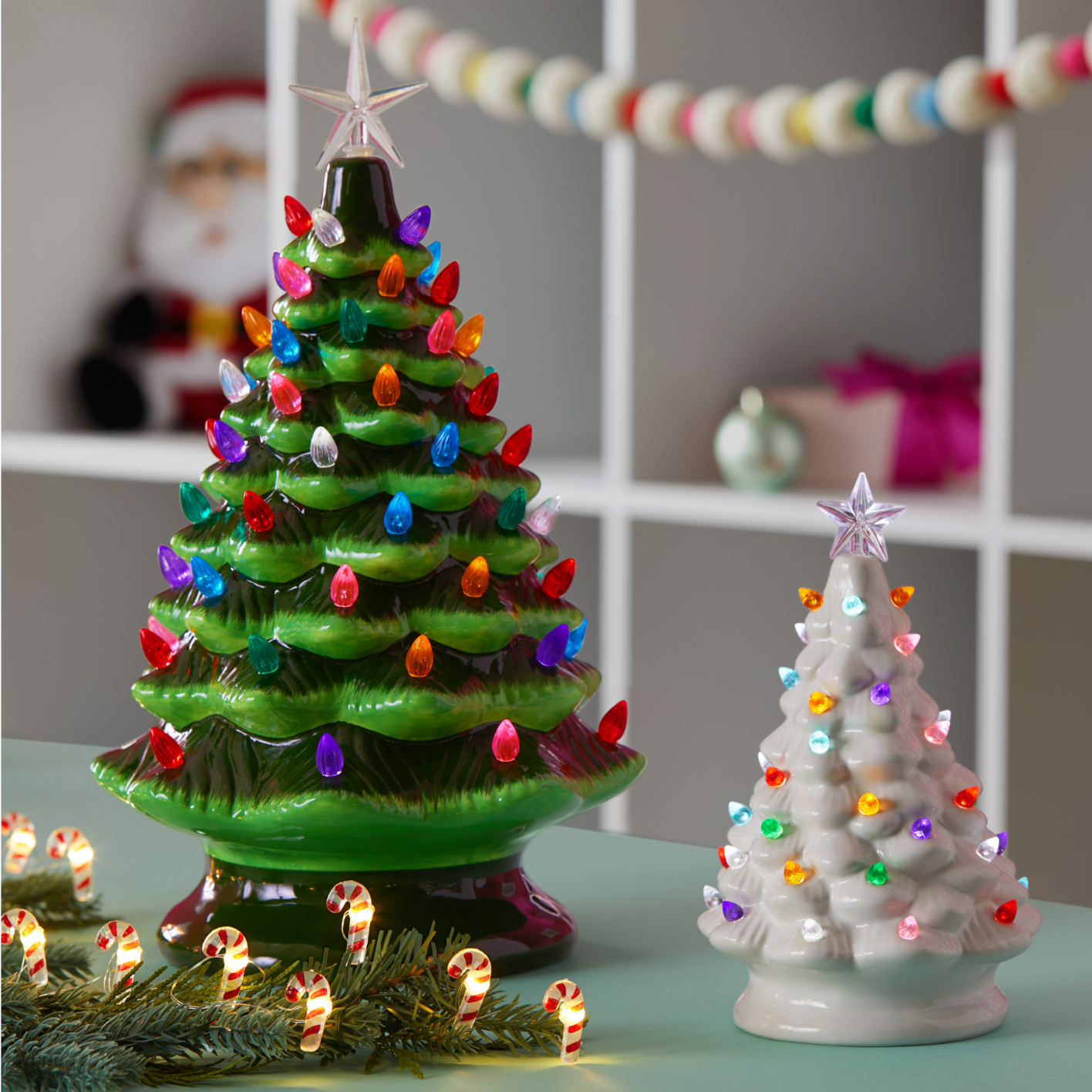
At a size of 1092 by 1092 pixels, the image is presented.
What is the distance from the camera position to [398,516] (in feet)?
2.06

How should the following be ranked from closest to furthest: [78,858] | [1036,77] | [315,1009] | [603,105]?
[315,1009] < [78,858] < [1036,77] < [603,105]

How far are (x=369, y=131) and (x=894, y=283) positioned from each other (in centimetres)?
129

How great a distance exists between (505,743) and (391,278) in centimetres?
20

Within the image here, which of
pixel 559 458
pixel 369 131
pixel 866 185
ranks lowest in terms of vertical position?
pixel 559 458

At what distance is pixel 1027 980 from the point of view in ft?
2.17

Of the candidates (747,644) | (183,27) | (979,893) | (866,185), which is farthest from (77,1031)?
(183,27)

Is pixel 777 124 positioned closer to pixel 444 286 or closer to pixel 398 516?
pixel 444 286

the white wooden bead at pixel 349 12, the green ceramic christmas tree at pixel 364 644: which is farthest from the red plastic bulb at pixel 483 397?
the white wooden bead at pixel 349 12

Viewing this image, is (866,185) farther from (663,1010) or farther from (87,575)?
(663,1010)

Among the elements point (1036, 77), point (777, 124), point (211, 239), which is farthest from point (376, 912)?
point (211, 239)

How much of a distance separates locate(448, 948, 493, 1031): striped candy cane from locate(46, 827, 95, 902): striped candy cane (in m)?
0.25

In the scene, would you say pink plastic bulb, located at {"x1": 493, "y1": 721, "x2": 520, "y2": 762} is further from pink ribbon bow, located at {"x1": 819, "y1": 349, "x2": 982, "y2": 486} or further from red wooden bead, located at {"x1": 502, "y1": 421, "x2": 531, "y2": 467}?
pink ribbon bow, located at {"x1": 819, "y1": 349, "x2": 982, "y2": 486}

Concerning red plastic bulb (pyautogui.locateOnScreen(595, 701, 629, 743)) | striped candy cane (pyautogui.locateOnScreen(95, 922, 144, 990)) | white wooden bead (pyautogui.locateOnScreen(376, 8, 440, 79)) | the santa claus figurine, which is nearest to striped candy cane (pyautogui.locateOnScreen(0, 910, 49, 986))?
striped candy cane (pyautogui.locateOnScreen(95, 922, 144, 990))

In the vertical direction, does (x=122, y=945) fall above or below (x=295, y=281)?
below
